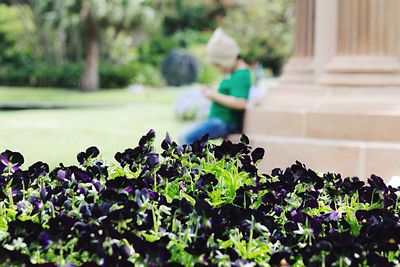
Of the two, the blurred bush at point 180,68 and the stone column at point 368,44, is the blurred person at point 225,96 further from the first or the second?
the blurred bush at point 180,68

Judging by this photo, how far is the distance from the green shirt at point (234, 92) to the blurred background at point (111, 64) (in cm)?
234

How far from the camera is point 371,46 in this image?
6.02 meters

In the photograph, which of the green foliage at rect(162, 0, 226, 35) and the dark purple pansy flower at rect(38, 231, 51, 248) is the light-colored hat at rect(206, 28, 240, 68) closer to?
the dark purple pansy flower at rect(38, 231, 51, 248)

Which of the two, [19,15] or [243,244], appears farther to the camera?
[19,15]

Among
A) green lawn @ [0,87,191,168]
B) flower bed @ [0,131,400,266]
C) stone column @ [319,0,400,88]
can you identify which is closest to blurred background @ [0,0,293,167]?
green lawn @ [0,87,191,168]

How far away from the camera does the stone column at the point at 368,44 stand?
19.6ft

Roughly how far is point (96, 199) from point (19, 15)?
117 feet

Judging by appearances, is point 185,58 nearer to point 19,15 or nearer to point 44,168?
point 19,15

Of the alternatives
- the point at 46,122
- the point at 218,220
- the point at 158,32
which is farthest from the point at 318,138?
the point at 158,32

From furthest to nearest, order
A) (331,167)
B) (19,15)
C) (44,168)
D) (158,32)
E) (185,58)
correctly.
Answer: (158,32) < (19,15) < (185,58) < (331,167) < (44,168)

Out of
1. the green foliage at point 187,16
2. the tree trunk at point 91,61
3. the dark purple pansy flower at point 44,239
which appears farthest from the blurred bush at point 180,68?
the dark purple pansy flower at point 44,239

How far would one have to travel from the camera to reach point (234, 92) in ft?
22.9

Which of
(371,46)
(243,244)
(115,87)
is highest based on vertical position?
(371,46)

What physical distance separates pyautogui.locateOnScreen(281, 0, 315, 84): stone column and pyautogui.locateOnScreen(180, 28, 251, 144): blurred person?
0.39m
